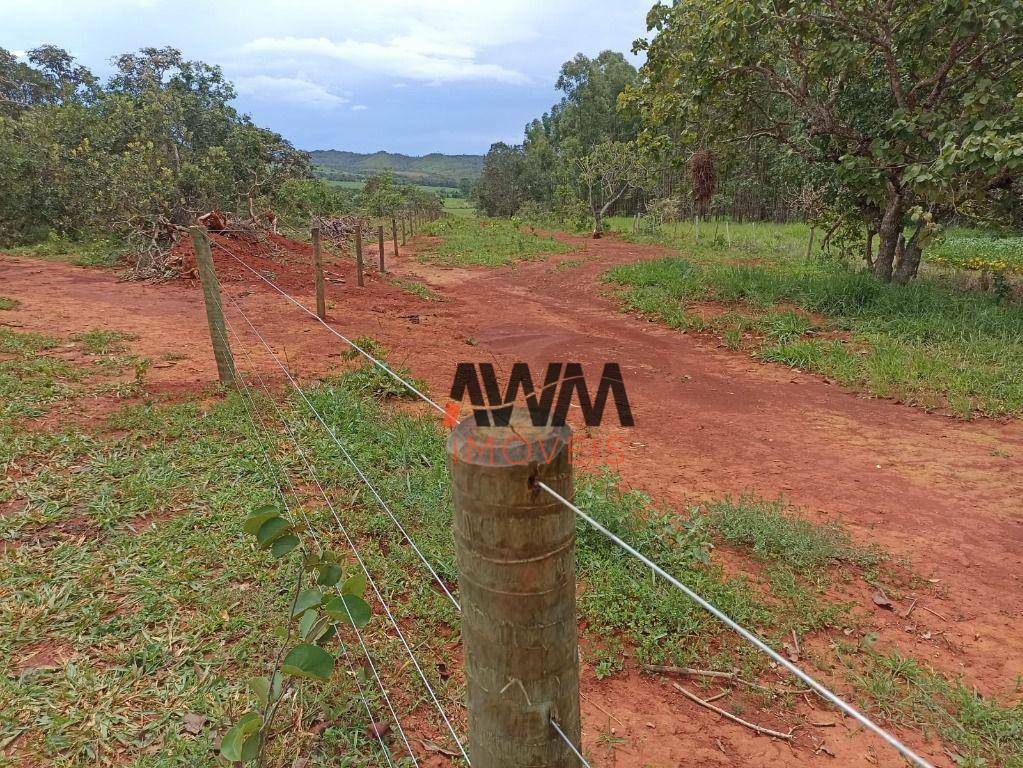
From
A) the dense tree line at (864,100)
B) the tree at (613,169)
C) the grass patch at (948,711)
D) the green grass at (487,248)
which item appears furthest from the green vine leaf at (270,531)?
the tree at (613,169)

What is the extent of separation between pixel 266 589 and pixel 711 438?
3.74m

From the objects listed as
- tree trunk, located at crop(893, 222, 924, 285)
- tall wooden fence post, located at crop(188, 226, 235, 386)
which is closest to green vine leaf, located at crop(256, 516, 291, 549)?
tall wooden fence post, located at crop(188, 226, 235, 386)

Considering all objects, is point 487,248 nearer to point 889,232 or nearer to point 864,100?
point 864,100

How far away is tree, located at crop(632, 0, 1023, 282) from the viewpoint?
6668mm

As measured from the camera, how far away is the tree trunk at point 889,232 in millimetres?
8828

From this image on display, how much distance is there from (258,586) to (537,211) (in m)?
31.7

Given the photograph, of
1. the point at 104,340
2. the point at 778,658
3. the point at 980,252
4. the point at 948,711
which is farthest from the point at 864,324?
the point at 980,252

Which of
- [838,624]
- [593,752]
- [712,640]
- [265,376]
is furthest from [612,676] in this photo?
[265,376]

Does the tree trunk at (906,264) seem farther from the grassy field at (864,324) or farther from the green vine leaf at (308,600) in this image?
the green vine leaf at (308,600)

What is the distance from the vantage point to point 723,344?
7.79 m

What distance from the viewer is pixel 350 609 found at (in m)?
1.27

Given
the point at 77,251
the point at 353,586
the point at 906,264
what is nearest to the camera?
the point at 353,586

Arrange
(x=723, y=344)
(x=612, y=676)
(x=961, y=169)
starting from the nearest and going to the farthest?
(x=612, y=676) < (x=961, y=169) < (x=723, y=344)

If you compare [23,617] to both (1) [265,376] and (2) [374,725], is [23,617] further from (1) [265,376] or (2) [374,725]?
(1) [265,376]
